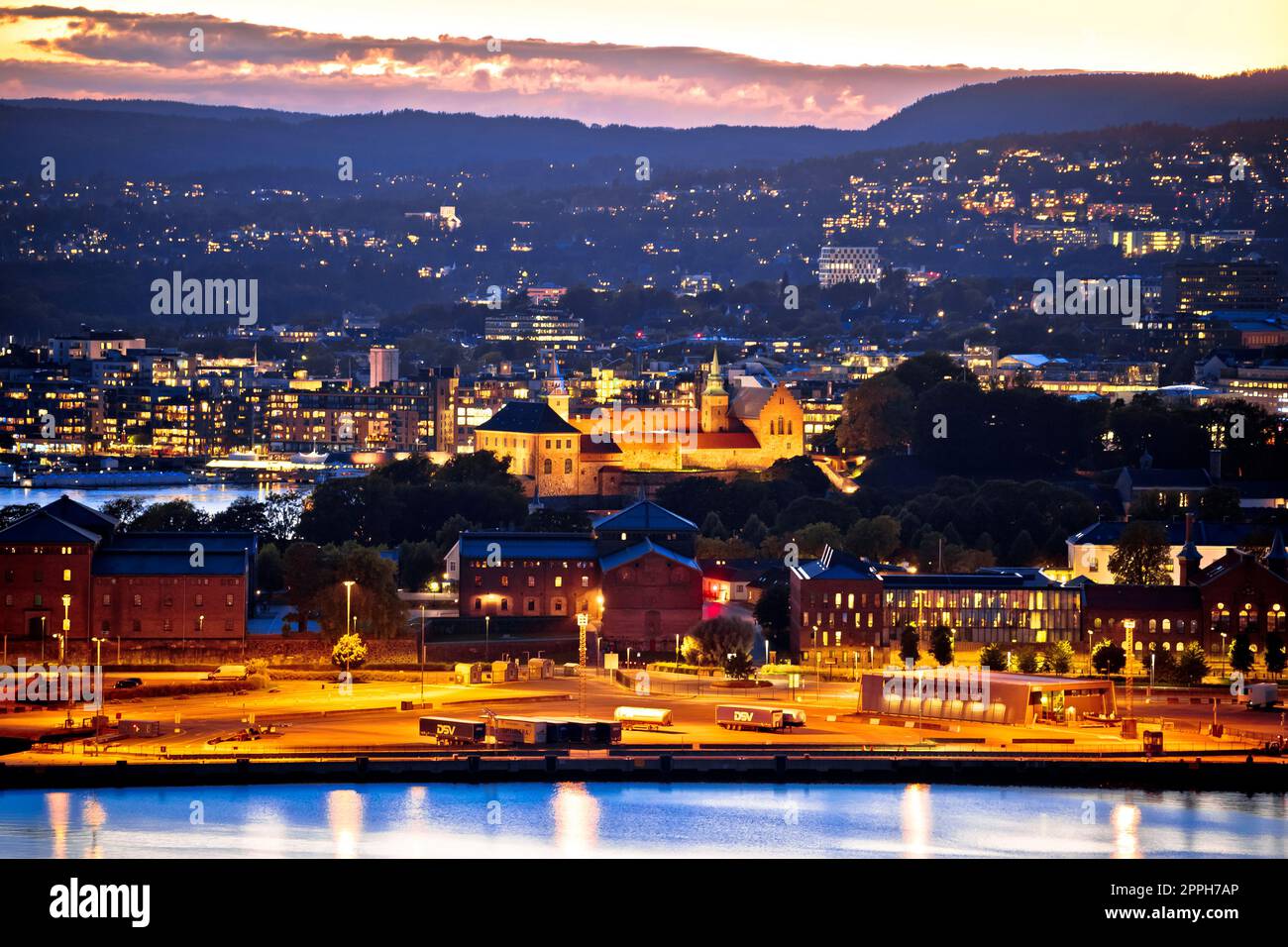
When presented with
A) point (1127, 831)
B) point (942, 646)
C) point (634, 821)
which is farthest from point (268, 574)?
point (1127, 831)

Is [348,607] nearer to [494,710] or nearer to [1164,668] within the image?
[494,710]

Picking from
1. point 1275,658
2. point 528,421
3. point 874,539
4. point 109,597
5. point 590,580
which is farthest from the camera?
point 528,421

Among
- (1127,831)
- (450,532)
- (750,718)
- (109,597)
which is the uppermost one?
(109,597)

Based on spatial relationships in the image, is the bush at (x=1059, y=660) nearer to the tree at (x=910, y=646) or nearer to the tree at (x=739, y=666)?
the tree at (x=910, y=646)

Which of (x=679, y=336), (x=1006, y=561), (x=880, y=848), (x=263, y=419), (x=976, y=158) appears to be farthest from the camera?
(x=976, y=158)

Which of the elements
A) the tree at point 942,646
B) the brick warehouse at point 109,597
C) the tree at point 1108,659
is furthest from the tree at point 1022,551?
the brick warehouse at point 109,597

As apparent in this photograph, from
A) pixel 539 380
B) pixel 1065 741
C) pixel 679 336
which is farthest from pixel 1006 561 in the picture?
pixel 679 336

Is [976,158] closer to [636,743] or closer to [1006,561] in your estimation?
[1006,561]
